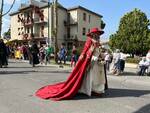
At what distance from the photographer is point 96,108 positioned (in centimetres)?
902

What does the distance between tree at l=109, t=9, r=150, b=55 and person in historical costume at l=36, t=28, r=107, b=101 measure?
1986 inches

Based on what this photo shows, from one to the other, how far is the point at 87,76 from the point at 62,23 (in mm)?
61573

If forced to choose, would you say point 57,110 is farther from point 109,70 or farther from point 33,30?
point 33,30

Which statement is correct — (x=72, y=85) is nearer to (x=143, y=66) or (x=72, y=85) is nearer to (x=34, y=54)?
(x=143, y=66)

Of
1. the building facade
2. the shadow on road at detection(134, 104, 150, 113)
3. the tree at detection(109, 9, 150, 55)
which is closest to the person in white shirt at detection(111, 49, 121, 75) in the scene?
the shadow on road at detection(134, 104, 150, 113)

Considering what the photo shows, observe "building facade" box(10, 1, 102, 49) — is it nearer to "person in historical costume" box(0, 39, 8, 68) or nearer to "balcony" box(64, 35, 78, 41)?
"balcony" box(64, 35, 78, 41)

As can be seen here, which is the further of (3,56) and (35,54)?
(35,54)

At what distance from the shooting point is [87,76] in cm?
1059

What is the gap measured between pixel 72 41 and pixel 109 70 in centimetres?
4986

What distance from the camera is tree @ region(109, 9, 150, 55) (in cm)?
6147

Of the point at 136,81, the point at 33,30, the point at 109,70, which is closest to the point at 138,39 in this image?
the point at 33,30

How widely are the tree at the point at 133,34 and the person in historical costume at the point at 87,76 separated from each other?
166 ft

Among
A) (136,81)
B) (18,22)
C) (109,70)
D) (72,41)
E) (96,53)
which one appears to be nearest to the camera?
(96,53)

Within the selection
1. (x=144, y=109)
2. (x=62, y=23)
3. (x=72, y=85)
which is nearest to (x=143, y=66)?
(x=72, y=85)
